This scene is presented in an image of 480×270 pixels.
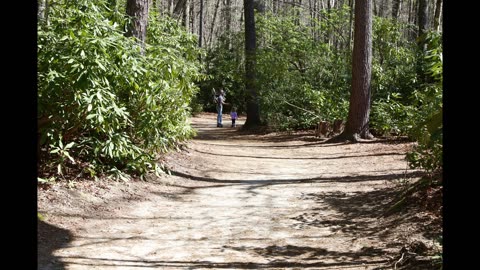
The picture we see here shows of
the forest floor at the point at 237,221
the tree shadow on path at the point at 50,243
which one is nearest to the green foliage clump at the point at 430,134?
the forest floor at the point at 237,221

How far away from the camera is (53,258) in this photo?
17.6 feet

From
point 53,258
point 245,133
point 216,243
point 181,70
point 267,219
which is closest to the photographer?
point 53,258

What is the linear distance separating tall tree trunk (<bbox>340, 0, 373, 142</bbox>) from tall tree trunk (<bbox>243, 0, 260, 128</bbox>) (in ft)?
25.8

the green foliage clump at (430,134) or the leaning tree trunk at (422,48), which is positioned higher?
the leaning tree trunk at (422,48)

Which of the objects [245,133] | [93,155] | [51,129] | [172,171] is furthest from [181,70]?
[245,133]

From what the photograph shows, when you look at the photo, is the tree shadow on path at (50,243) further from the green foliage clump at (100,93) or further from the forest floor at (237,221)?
the green foliage clump at (100,93)

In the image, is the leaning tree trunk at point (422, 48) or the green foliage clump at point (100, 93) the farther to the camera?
the leaning tree trunk at point (422, 48)

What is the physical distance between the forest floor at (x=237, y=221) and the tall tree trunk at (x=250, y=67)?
12.0 meters

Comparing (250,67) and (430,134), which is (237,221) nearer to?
(430,134)

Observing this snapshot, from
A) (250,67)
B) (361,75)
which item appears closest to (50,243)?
(361,75)

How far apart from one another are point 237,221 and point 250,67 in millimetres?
16933

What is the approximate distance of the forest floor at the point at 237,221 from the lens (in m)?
5.59

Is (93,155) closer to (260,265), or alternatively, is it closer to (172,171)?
(172,171)
